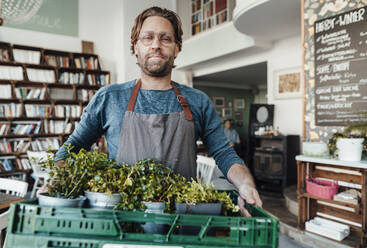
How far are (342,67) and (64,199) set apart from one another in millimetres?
3307

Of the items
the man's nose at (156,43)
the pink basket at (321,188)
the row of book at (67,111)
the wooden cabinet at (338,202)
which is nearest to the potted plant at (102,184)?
the man's nose at (156,43)

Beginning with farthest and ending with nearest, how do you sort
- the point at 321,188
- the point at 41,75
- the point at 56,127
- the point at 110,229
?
the point at 56,127
the point at 41,75
the point at 321,188
the point at 110,229

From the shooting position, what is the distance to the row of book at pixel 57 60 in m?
5.95

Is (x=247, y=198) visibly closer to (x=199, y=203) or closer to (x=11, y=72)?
(x=199, y=203)

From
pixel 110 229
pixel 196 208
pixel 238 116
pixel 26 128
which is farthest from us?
pixel 238 116

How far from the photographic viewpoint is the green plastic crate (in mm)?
584

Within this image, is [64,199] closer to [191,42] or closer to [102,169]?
[102,169]

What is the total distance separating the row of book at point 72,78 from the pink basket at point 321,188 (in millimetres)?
5341

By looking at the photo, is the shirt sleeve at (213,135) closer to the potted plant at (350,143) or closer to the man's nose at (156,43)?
the man's nose at (156,43)

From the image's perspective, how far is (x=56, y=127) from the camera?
6004 mm

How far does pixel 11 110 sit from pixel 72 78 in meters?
1.44

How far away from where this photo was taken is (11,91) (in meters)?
5.50

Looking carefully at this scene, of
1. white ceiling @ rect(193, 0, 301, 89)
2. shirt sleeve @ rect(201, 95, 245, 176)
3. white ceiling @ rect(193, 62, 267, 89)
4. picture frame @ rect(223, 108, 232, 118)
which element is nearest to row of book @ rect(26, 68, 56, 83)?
white ceiling @ rect(193, 0, 301, 89)

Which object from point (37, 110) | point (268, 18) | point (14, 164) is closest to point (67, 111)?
point (37, 110)
